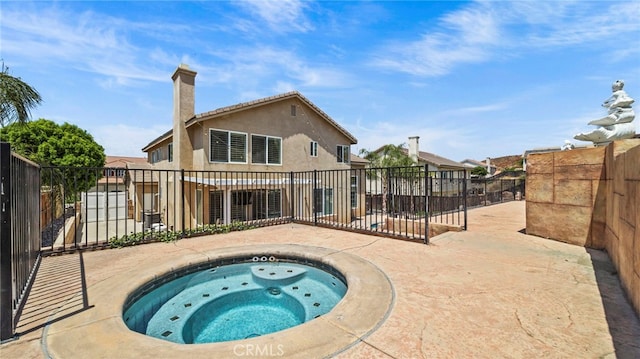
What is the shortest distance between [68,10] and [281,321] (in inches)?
332

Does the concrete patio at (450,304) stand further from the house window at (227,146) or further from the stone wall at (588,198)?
the house window at (227,146)

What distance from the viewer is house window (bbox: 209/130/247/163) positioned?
10.6m

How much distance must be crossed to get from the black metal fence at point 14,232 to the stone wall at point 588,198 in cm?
569

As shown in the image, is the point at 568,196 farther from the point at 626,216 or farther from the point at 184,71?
the point at 184,71

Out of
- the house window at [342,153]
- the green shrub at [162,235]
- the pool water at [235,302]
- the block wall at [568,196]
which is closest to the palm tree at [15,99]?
the green shrub at [162,235]

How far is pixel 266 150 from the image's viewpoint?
40.4 ft

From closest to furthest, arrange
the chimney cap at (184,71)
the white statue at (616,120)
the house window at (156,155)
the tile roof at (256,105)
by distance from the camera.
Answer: the white statue at (616,120)
the tile roof at (256,105)
the chimney cap at (184,71)
the house window at (156,155)

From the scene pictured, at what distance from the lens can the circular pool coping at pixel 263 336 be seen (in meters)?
1.92

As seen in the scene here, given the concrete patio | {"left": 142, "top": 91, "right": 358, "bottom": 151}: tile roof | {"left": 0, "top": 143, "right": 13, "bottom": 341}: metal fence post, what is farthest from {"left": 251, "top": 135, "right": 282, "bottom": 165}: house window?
{"left": 0, "top": 143, "right": 13, "bottom": 341}: metal fence post

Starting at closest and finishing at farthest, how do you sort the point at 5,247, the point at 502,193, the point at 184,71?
the point at 5,247, the point at 184,71, the point at 502,193

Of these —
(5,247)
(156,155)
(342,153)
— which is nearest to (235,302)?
(5,247)

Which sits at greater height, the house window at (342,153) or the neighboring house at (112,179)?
the house window at (342,153)

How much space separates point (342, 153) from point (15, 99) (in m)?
13.7

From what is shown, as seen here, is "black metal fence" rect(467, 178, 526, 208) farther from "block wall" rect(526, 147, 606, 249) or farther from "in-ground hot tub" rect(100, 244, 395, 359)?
"in-ground hot tub" rect(100, 244, 395, 359)
